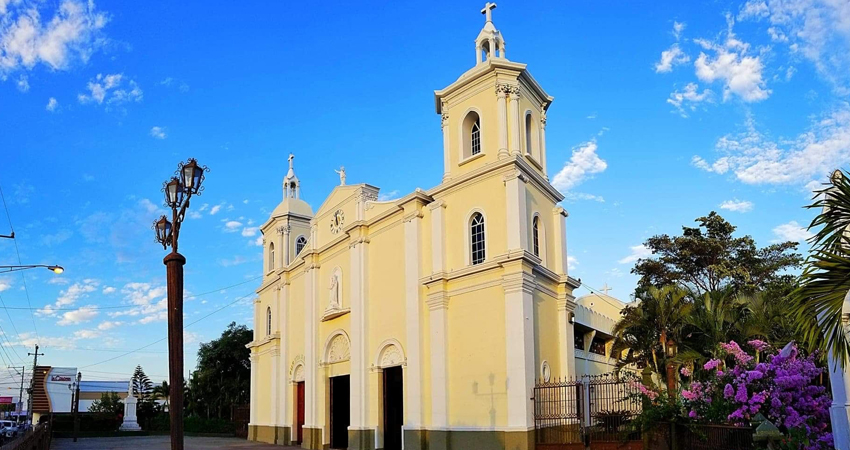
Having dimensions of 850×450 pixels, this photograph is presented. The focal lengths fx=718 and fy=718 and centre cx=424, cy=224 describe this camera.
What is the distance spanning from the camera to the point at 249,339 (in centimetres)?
5441

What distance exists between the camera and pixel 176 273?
32.3 feet

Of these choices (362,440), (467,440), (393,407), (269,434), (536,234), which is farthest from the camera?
(269,434)

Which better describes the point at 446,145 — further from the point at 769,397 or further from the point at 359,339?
the point at 769,397

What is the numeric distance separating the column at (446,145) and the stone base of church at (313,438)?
12004 millimetres

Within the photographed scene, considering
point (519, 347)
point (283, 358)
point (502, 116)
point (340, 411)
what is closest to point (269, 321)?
point (283, 358)

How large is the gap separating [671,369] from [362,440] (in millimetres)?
10595

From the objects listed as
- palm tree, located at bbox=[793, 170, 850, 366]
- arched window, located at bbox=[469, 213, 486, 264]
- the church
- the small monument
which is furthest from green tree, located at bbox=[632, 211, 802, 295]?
the small monument

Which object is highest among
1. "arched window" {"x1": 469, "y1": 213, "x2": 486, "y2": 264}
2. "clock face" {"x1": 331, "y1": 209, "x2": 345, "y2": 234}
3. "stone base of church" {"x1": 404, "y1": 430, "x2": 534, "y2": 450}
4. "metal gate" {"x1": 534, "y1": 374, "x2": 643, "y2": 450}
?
"clock face" {"x1": 331, "y1": 209, "x2": 345, "y2": 234}

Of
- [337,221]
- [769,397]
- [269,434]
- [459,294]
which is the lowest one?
[269,434]

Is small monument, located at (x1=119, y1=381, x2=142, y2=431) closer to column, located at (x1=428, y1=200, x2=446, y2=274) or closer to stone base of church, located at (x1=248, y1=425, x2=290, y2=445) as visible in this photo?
stone base of church, located at (x1=248, y1=425, x2=290, y2=445)

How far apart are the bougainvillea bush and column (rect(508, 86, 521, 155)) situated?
29.2 ft

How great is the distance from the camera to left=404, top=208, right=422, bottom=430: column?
22750 mm

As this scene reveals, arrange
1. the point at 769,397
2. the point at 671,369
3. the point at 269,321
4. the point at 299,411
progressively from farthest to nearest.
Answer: the point at 269,321 → the point at 299,411 → the point at 671,369 → the point at 769,397

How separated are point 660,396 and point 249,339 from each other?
42.1 m
